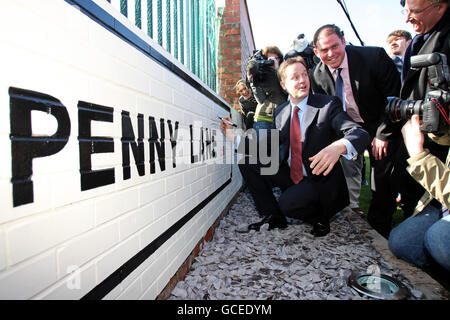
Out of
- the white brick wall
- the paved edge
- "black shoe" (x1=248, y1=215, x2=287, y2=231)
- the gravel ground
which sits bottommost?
the gravel ground

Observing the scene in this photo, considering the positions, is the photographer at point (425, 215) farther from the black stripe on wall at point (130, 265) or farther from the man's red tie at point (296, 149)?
the black stripe on wall at point (130, 265)

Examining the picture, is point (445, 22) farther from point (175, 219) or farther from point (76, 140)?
point (76, 140)

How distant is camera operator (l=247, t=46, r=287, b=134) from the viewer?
3588 mm

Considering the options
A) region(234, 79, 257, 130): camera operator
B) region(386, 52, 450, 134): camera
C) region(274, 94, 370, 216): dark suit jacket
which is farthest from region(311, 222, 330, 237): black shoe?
region(234, 79, 257, 130): camera operator

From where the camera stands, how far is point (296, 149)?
9.04ft

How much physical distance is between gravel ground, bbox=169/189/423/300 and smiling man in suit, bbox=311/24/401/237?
0.43 metres

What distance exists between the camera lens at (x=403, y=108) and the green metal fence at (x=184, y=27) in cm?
171

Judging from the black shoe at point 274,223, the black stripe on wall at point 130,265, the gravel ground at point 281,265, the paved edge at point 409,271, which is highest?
the black stripe on wall at point 130,265

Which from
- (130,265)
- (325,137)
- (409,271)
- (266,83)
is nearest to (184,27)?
(266,83)

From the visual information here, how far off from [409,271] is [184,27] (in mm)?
2579

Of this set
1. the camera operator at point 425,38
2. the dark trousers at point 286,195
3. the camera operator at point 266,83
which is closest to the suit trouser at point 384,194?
the camera operator at point 425,38

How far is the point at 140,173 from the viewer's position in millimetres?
1357

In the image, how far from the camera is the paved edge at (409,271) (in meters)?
1.64

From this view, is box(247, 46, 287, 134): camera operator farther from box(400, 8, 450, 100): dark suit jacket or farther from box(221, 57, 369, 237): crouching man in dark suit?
box(400, 8, 450, 100): dark suit jacket
